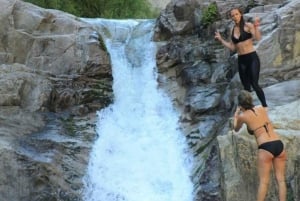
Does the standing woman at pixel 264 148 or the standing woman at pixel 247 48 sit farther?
the standing woman at pixel 247 48

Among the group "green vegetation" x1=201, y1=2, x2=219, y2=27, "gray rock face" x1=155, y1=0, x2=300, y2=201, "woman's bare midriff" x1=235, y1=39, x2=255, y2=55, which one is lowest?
→ "gray rock face" x1=155, y1=0, x2=300, y2=201

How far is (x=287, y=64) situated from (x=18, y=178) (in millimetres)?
7264

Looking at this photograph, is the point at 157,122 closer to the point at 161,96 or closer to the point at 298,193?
the point at 161,96

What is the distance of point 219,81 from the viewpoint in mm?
14633

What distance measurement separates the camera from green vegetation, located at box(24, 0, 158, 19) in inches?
1017

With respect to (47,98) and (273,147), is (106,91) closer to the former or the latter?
(47,98)


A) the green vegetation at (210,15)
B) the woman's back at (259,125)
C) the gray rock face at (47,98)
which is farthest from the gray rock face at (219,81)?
the gray rock face at (47,98)

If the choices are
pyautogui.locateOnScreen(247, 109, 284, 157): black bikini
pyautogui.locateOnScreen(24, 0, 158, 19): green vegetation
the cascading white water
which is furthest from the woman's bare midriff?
pyautogui.locateOnScreen(24, 0, 158, 19): green vegetation

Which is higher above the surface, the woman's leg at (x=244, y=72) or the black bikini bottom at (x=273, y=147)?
the woman's leg at (x=244, y=72)

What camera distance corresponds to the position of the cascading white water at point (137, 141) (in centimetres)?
1192

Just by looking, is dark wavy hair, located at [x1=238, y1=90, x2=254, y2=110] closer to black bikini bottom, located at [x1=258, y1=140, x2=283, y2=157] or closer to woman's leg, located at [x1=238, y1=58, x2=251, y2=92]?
black bikini bottom, located at [x1=258, y1=140, x2=283, y2=157]

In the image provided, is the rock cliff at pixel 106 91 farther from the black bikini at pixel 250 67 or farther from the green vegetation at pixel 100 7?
the green vegetation at pixel 100 7

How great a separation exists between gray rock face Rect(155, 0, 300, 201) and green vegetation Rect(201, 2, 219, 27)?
0.15 metres

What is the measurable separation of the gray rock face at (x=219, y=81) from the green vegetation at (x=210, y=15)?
0.15 metres
